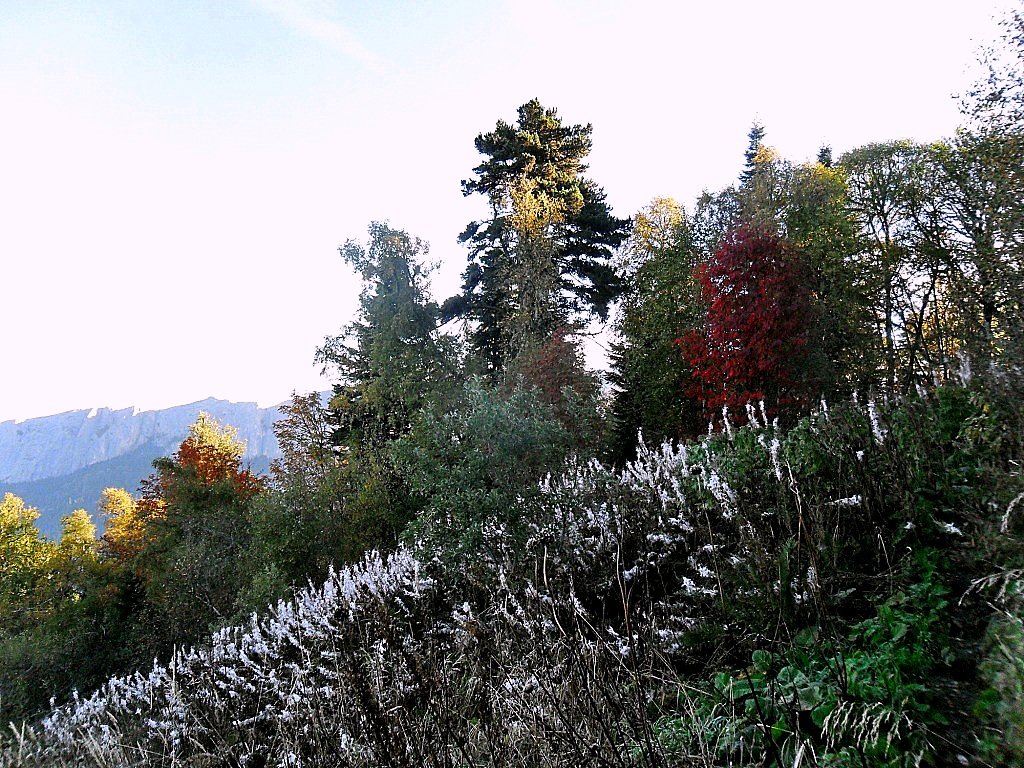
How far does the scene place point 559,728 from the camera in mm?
1969

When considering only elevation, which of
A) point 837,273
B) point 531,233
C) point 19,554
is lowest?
point 19,554

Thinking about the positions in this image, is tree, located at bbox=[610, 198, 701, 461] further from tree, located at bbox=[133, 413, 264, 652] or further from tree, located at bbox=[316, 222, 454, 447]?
tree, located at bbox=[133, 413, 264, 652]

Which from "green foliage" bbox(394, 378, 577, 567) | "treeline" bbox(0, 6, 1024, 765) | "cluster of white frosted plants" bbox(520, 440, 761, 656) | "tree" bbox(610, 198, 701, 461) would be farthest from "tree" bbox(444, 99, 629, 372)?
"cluster of white frosted plants" bbox(520, 440, 761, 656)

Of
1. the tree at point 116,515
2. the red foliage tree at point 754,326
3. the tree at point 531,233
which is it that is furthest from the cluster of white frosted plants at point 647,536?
the tree at point 116,515

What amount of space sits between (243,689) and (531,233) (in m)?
15.9

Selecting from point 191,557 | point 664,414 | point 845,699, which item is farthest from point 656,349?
point 845,699

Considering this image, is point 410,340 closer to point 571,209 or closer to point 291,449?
point 571,209

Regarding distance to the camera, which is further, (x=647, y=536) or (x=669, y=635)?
(x=647, y=536)

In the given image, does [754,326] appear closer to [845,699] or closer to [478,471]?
[478,471]

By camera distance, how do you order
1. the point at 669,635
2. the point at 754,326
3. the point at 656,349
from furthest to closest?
1. the point at 656,349
2. the point at 754,326
3. the point at 669,635

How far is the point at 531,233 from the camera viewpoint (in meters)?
18.7

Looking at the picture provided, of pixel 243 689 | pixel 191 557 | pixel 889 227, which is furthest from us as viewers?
pixel 889 227

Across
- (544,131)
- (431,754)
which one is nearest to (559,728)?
(431,754)

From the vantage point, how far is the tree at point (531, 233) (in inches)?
751
